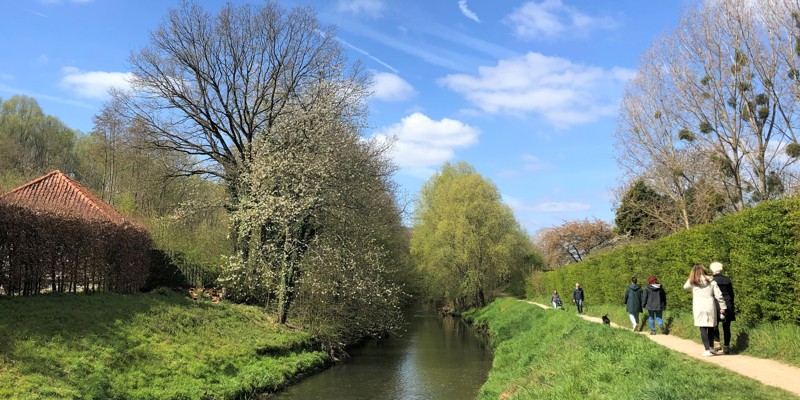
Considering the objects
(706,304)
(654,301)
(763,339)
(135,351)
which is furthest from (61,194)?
(763,339)

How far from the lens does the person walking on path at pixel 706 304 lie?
908 centimetres

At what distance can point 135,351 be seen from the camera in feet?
39.0

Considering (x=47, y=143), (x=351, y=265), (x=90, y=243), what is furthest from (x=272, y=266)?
(x=47, y=143)

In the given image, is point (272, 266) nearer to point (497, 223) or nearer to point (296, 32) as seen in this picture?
point (296, 32)

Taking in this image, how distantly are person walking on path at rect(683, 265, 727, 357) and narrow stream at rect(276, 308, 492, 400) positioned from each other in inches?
255

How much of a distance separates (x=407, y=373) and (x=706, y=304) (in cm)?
1065

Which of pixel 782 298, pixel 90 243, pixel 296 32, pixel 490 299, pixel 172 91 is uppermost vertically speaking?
pixel 296 32

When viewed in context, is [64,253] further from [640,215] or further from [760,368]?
[640,215]

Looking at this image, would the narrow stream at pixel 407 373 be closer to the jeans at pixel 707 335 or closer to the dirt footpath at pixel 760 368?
the jeans at pixel 707 335

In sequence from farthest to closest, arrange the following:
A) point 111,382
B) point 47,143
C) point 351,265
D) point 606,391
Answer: point 47,143, point 351,265, point 111,382, point 606,391

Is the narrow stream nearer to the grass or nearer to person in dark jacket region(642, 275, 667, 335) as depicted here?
person in dark jacket region(642, 275, 667, 335)

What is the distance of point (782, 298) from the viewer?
8.90 meters

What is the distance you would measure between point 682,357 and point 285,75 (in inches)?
823

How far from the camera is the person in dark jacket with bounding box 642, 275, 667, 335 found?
43.0 feet
